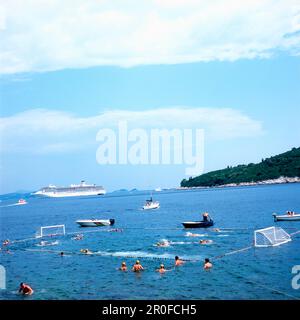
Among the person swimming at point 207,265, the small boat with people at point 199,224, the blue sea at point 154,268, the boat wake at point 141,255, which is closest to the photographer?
the blue sea at point 154,268

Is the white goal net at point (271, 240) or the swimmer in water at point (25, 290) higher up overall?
the white goal net at point (271, 240)

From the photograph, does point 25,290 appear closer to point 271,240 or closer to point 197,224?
point 271,240

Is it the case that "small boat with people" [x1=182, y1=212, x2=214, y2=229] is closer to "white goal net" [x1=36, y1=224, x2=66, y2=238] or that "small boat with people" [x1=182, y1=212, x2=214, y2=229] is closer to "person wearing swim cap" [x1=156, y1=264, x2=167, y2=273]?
"white goal net" [x1=36, y1=224, x2=66, y2=238]

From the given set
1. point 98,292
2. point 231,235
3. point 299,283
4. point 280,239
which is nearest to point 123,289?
point 98,292

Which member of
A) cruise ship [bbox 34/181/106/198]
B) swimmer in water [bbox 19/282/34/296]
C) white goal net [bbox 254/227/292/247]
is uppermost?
cruise ship [bbox 34/181/106/198]

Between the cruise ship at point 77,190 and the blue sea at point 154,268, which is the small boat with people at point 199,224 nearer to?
the blue sea at point 154,268

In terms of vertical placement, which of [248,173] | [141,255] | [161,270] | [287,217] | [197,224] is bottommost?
[141,255]

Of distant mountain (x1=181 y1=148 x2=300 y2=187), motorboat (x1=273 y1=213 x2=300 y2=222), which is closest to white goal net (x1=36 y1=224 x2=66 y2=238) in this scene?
motorboat (x1=273 y1=213 x2=300 y2=222)

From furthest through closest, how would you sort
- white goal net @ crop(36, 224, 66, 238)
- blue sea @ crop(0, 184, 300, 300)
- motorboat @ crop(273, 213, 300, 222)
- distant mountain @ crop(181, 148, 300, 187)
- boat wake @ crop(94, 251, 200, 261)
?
distant mountain @ crop(181, 148, 300, 187), motorboat @ crop(273, 213, 300, 222), white goal net @ crop(36, 224, 66, 238), boat wake @ crop(94, 251, 200, 261), blue sea @ crop(0, 184, 300, 300)

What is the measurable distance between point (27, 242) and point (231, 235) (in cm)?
1860

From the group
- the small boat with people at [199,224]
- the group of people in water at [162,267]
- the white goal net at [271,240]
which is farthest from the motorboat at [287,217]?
the group of people in water at [162,267]

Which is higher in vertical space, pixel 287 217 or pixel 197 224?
pixel 287 217

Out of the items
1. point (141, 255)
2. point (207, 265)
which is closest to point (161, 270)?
point (207, 265)
